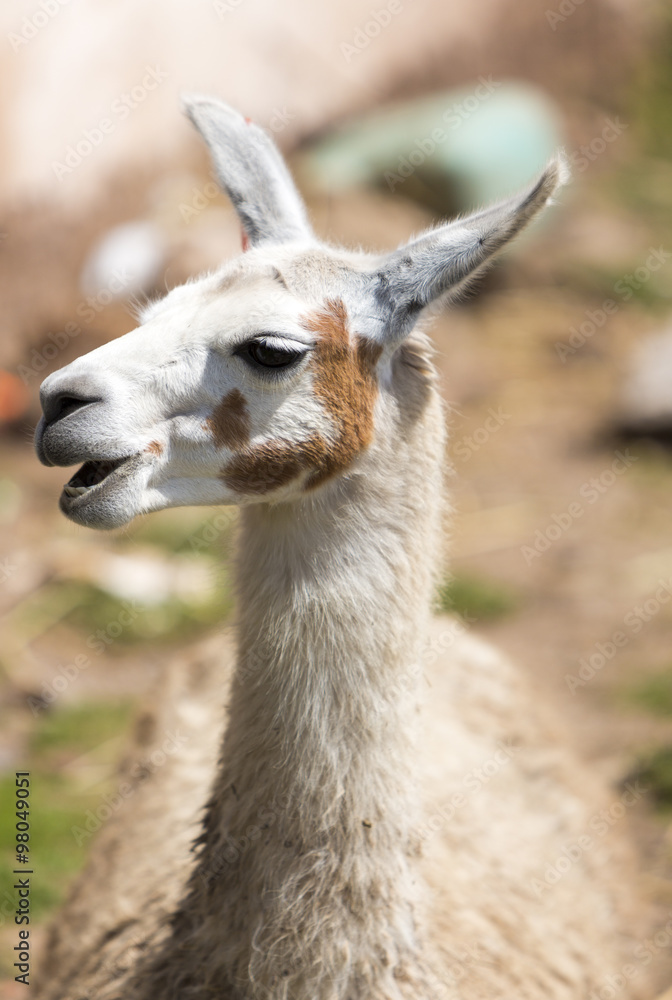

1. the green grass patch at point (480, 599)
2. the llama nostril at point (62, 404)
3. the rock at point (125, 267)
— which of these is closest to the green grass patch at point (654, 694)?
the green grass patch at point (480, 599)

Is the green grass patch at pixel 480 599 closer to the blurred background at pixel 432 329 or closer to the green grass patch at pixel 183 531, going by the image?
the blurred background at pixel 432 329

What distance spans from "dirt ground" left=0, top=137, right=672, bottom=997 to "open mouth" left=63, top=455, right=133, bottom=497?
783 mm

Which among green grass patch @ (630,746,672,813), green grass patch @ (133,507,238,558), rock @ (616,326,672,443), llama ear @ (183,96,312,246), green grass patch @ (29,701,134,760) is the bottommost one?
rock @ (616,326,672,443)

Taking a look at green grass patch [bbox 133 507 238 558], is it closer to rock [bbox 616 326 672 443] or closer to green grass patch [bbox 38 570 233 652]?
green grass patch [bbox 38 570 233 652]

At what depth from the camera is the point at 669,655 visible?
4.59 m

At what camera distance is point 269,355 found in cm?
192

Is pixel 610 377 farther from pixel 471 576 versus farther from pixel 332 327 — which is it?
pixel 332 327

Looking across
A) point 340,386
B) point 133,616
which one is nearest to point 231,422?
point 340,386

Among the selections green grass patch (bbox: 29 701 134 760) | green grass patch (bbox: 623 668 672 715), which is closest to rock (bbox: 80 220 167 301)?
green grass patch (bbox: 29 701 134 760)

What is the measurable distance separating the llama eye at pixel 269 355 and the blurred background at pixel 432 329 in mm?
585

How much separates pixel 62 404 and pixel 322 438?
1.58 ft

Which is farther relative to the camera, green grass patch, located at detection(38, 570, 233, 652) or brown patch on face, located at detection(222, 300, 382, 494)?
green grass patch, located at detection(38, 570, 233, 652)

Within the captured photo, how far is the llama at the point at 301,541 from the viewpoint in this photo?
194 cm

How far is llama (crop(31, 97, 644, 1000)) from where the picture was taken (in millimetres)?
1937
